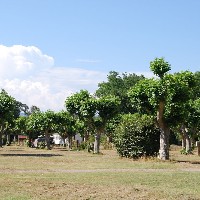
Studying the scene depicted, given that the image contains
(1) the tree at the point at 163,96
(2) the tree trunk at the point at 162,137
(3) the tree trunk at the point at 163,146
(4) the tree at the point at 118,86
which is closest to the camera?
(1) the tree at the point at 163,96

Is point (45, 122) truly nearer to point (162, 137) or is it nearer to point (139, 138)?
point (139, 138)

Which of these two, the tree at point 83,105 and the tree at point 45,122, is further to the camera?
the tree at point 45,122

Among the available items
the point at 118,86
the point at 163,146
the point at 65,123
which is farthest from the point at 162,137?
the point at 118,86

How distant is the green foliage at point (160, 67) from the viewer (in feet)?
101

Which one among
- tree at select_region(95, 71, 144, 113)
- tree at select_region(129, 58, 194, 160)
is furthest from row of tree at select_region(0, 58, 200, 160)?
tree at select_region(95, 71, 144, 113)

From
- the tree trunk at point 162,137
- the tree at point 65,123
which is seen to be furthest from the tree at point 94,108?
the tree at point 65,123

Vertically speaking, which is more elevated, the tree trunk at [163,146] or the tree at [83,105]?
the tree at [83,105]

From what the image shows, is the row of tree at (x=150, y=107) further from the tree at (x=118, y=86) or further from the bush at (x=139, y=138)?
the tree at (x=118, y=86)

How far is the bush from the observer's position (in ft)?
111

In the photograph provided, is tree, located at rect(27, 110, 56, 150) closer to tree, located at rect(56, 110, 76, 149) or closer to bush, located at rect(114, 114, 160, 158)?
tree, located at rect(56, 110, 76, 149)

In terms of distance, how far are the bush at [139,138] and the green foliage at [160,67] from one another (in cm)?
473

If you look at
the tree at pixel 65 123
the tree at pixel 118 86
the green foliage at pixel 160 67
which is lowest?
the tree at pixel 65 123

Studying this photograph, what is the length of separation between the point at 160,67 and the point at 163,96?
90.1 inches

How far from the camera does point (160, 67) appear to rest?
101 ft
